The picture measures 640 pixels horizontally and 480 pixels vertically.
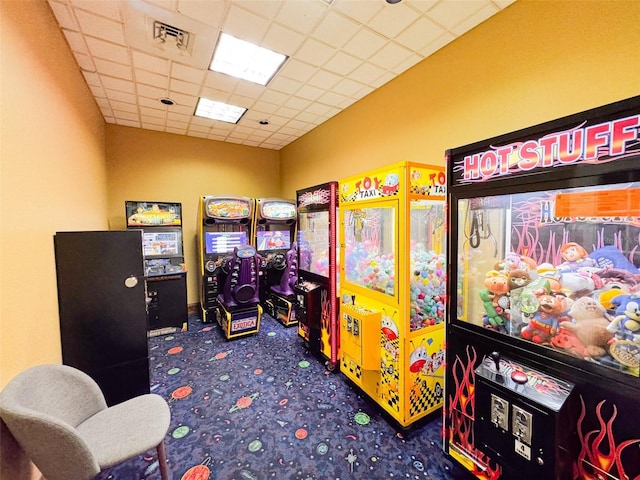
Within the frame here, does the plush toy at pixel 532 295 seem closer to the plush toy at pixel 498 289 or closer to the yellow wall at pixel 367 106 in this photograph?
the plush toy at pixel 498 289

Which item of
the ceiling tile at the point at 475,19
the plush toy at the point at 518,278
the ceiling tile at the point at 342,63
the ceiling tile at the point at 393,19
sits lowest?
the plush toy at the point at 518,278

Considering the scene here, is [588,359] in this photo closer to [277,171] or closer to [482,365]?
[482,365]

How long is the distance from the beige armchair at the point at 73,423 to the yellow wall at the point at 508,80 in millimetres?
3030

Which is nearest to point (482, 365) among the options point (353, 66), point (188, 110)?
point (353, 66)

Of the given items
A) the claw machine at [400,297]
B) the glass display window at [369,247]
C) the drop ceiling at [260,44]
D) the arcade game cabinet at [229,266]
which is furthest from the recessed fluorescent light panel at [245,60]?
Answer: the arcade game cabinet at [229,266]

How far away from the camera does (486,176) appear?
1420 mm

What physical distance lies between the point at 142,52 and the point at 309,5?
1646mm

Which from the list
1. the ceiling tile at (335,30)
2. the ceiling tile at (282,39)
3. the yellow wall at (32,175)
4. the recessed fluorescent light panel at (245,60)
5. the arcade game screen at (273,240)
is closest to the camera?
the yellow wall at (32,175)

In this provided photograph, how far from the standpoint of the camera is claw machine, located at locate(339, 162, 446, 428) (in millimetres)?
1933

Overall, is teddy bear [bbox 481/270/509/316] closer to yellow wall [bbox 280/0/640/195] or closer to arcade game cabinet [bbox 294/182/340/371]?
yellow wall [bbox 280/0/640/195]

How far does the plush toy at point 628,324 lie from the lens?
3.35 ft

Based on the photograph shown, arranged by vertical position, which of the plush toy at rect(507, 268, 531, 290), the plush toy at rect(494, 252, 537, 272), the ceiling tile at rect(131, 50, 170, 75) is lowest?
the plush toy at rect(507, 268, 531, 290)

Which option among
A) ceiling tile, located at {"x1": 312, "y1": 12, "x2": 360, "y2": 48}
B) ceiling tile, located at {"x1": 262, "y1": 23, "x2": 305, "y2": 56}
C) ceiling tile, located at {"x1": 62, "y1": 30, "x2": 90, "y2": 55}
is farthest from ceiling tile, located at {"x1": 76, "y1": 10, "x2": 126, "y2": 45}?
ceiling tile, located at {"x1": 312, "y1": 12, "x2": 360, "y2": 48}

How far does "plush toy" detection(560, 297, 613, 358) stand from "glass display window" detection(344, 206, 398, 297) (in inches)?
44.9
